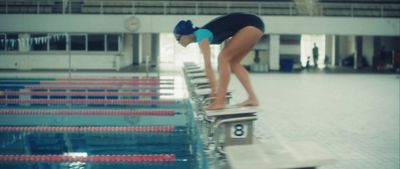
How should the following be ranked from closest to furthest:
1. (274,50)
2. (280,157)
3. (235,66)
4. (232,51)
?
1. (280,157)
2. (232,51)
3. (235,66)
4. (274,50)

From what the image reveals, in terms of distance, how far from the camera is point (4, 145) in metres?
5.36

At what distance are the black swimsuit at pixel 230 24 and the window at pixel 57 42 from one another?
16.2 m

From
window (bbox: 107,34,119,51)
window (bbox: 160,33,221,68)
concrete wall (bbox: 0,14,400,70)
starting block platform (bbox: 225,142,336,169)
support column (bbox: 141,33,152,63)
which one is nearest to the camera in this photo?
starting block platform (bbox: 225,142,336,169)

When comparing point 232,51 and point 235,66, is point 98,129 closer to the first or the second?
point 235,66

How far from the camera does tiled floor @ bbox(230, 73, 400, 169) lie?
15.0ft

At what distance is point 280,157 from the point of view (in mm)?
2857

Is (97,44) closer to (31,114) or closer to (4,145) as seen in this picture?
(31,114)

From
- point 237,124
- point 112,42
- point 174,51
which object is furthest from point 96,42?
point 237,124

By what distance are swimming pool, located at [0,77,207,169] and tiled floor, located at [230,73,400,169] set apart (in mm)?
998

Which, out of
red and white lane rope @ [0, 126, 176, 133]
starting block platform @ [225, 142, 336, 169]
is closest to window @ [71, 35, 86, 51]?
red and white lane rope @ [0, 126, 176, 133]

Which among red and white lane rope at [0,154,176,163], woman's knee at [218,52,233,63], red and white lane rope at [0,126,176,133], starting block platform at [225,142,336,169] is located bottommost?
red and white lane rope at [0,154,176,163]

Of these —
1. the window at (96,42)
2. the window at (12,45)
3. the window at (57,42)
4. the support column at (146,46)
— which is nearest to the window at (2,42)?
the window at (12,45)

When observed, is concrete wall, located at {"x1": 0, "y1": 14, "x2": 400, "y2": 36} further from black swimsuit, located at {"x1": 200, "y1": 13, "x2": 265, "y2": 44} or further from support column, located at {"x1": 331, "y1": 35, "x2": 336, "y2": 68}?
black swimsuit, located at {"x1": 200, "y1": 13, "x2": 265, "y2": 44}

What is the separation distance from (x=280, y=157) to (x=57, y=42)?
17.6 m
